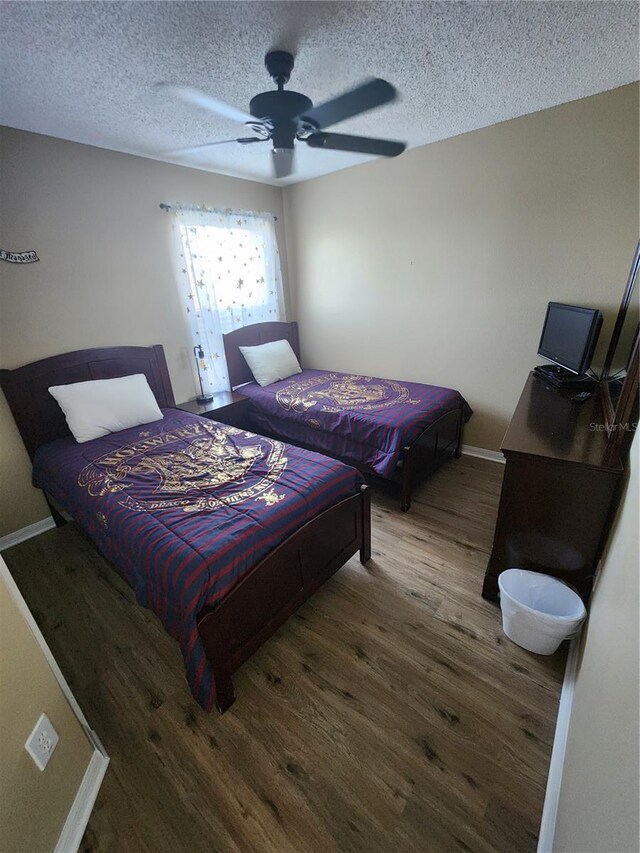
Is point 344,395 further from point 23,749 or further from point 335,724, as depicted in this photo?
point 23,749

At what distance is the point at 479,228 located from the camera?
271 centimetres

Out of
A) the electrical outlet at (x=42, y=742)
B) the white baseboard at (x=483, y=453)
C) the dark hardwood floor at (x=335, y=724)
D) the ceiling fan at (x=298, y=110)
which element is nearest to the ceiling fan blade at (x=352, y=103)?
the ceiling fan at (x=298, y=110)

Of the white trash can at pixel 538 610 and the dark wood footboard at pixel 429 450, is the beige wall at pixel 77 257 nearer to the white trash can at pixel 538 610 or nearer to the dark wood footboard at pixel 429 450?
the dark wood footboard at pixel 429 450

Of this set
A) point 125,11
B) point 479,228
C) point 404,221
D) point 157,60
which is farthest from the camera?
point 404,221

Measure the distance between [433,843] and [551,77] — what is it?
333 cm

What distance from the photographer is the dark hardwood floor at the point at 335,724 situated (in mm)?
1109

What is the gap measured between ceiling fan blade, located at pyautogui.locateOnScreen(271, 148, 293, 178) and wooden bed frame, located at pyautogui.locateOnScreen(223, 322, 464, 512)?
5.38 ft

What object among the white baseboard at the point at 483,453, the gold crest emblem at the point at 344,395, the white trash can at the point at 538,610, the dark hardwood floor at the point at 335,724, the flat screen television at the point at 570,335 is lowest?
the dark hardwood floor at the point at 335,724

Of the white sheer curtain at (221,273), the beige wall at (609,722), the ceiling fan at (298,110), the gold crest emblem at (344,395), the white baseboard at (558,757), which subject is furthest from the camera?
the white sheer curtain at (221,273)

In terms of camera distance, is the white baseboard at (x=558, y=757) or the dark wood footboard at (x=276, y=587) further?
the dark wood footboard at (x=276, y=587)

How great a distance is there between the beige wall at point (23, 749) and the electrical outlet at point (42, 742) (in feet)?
0.04

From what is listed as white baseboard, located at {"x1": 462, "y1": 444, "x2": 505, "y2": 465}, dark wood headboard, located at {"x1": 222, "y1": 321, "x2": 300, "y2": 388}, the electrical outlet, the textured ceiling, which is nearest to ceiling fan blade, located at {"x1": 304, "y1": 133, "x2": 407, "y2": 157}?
the textured ceiling

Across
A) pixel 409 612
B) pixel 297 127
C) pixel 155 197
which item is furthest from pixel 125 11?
pixel 409 612

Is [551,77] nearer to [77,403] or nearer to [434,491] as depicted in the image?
[434,491]
